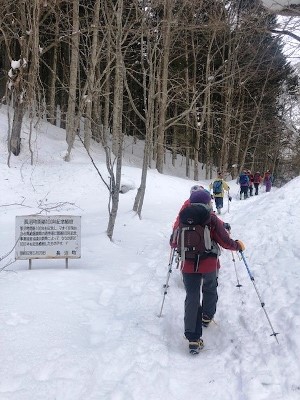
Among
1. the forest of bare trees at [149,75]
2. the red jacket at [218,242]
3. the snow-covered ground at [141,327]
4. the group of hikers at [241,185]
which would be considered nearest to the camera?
the snow-covered ground at [141,327]

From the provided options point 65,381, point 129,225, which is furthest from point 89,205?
point 65,381

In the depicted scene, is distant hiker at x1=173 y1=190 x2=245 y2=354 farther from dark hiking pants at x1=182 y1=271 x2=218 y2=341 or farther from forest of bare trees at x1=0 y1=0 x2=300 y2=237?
forest of bare trees at x1=0 y1=0 x2=300 y2=237

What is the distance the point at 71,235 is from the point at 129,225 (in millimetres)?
4980

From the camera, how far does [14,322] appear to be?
17.3 ft

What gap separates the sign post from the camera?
7332 millimetres

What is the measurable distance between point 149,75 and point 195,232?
314 inches

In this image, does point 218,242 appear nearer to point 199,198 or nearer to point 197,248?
point 197,248

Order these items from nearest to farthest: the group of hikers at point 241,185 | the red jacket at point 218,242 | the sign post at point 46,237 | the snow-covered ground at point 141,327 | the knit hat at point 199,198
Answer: the snow-covered ground at point 141,327
the red jacket at point 218,242
the knit hat at point 199,198
the sign post at point 46,237
the group of hikers at point 241,185

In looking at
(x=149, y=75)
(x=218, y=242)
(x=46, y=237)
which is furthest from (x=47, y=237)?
(x=149, y=75)

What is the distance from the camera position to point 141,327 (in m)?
5.39

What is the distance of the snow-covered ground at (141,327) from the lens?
4004 millimetres

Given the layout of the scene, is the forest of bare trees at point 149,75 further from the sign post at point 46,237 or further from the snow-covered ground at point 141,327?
the snow-covered ground at point 141,327

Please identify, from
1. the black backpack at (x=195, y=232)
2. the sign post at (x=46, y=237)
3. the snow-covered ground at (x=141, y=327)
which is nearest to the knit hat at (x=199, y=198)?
the black backpack at (x=195, y=232)

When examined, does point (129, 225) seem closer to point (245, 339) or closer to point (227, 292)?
point (227, 292)
